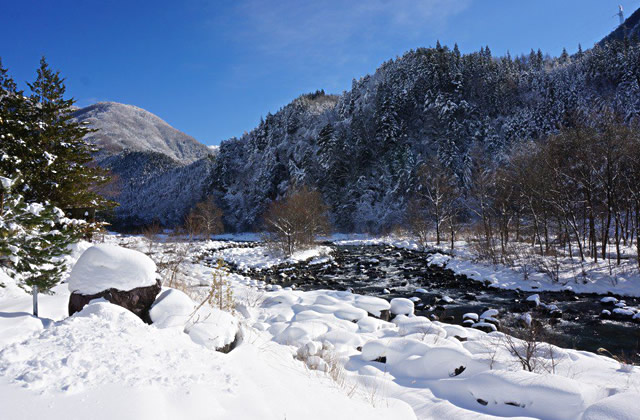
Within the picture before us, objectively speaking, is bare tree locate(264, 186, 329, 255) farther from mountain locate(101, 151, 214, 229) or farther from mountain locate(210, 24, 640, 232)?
mountain locate(101, 151, 214, 229)

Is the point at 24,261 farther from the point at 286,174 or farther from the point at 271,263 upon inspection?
the point at 286,174

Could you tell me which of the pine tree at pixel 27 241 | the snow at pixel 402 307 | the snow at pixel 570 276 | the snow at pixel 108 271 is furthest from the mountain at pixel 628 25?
the pine tree at pixel 27 241

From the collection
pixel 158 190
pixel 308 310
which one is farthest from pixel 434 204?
pixel 158 190

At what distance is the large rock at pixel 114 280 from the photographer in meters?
4.84

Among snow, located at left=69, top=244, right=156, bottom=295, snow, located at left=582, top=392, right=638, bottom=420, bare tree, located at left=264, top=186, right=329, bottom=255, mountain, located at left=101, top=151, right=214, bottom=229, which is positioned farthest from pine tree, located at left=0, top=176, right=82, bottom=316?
mountain, located at left=101, top=151, right=214, bottom=229

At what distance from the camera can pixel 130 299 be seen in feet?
16.6

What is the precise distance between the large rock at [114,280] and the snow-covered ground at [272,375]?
36 centimetres

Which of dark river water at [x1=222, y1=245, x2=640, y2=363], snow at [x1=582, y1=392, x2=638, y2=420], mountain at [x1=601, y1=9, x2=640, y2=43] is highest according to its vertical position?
mountain at [x1=601, y1=9, x2=640, y2=43]

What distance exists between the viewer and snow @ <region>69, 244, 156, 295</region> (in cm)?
485

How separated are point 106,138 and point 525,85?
203211 mm

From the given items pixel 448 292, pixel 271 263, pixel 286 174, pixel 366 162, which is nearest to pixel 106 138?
pixel 286 174

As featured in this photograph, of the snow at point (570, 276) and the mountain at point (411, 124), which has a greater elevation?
the mountain at point (411, 124)

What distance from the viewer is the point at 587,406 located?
3939mm

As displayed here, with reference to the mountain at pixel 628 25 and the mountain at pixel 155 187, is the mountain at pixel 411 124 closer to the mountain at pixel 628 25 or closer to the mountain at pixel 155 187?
the mountain at pixel 155 187
